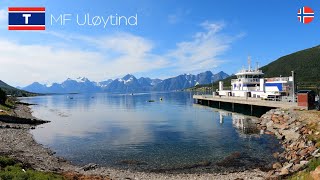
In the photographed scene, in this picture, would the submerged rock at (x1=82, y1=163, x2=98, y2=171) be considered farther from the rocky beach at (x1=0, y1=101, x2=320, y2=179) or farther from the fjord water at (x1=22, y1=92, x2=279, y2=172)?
the fjord water at (x1=22, y1=92, x2=279, y2=172)

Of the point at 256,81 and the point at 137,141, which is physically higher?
the point at 256,81

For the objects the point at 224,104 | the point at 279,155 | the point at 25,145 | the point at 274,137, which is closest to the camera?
the point at 279,155

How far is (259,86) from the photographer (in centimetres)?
9606

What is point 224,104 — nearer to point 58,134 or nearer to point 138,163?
Result: point 58,134

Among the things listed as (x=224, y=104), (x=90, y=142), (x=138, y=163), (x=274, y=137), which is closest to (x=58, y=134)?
(x=90, y=142)

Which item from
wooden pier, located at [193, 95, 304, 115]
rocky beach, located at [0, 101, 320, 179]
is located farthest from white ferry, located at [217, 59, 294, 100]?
rocky beach, located at [0, 101, 320, 179]

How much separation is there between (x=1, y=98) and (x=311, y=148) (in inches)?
4297

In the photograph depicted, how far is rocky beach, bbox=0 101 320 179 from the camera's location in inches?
1083

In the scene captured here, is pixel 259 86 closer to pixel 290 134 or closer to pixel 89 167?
pixel 290 134

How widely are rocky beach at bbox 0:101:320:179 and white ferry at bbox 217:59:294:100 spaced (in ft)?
67.7

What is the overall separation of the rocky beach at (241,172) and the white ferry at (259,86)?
20.6 m

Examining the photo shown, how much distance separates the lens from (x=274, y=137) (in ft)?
154

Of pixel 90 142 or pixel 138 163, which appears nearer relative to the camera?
pixel 138 163

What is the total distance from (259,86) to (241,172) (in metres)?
71.6
